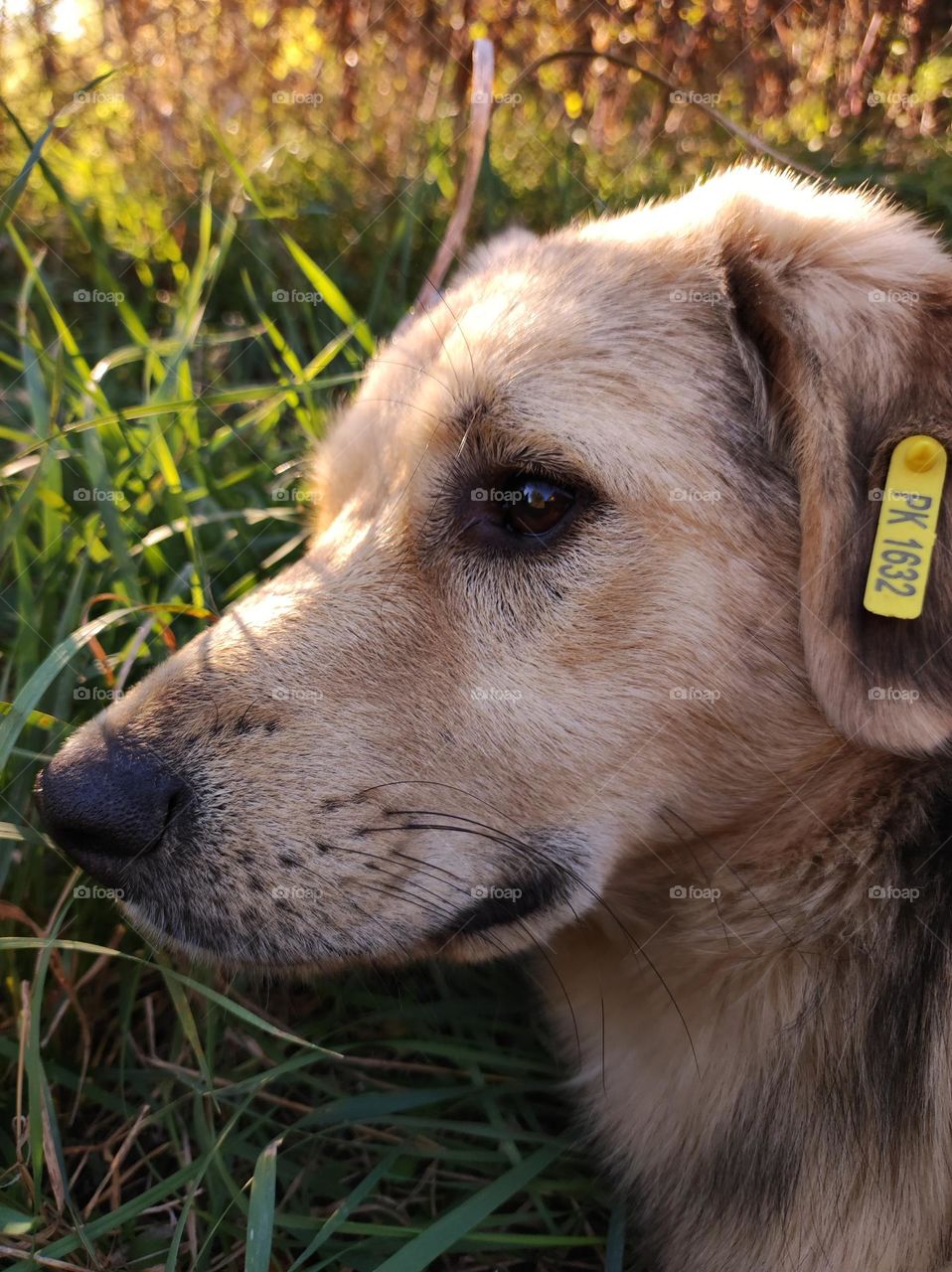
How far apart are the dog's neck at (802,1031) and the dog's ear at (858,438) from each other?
0.58ft

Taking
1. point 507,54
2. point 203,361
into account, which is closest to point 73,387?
point 203,361

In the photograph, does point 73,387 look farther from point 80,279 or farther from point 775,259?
point 775,259

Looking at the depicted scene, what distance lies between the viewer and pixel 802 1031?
2.03 meters
